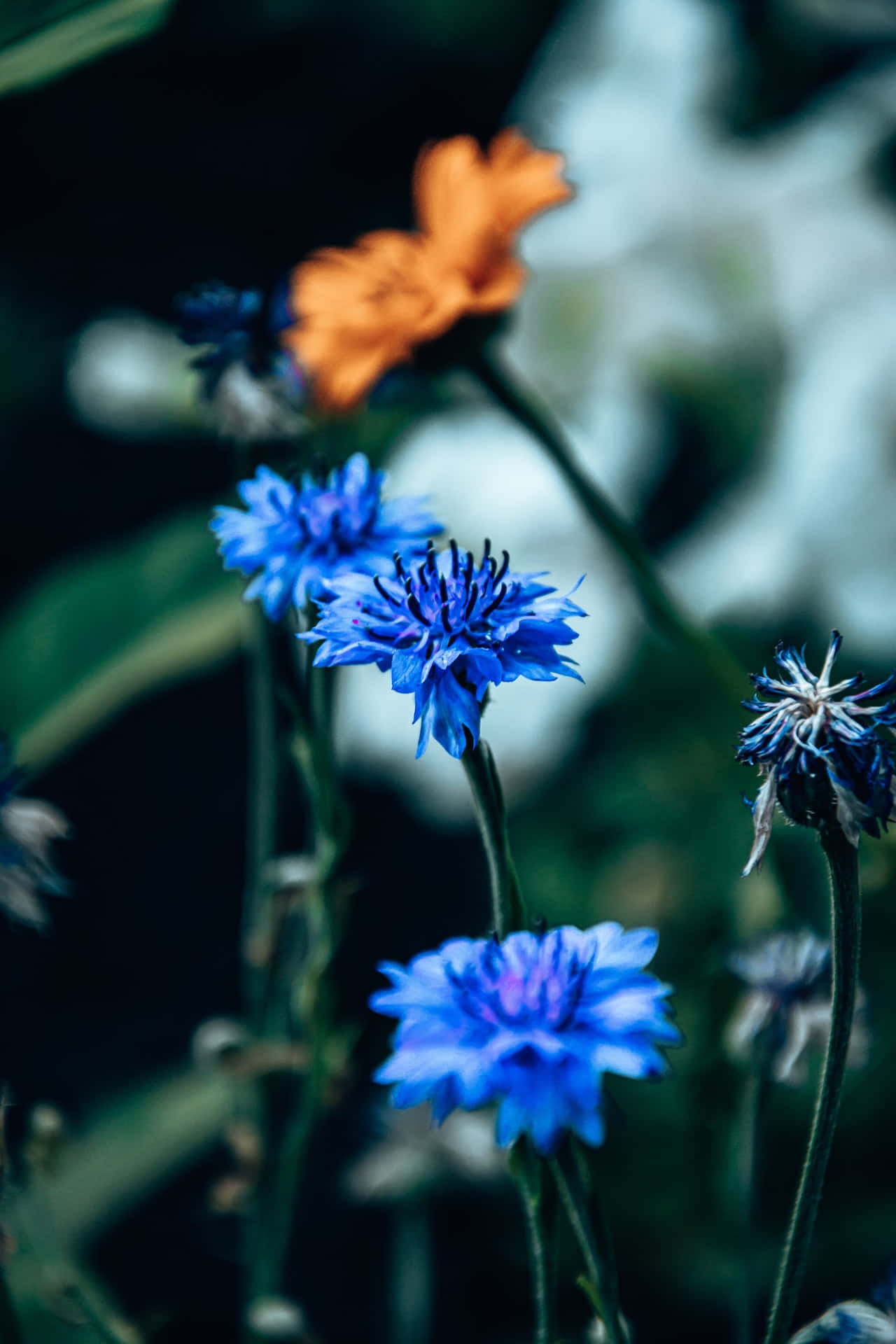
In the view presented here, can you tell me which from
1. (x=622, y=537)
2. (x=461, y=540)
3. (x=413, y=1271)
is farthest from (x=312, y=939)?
(x=461, y=540)

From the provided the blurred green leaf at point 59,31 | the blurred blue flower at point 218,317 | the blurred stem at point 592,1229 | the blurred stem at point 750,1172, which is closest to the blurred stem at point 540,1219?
the blurred stem at point 592,1229

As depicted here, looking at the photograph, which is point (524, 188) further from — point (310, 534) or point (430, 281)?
point (310, 534)

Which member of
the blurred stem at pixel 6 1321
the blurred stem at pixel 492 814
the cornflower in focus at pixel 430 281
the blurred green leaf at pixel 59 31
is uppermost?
the blurred green leaf at pixel 59 31

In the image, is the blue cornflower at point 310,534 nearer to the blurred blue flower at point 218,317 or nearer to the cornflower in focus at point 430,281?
Result: the blurred blue flower at point 218,317

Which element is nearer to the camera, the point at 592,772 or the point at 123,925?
the point at 592,772

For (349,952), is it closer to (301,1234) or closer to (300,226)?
(301,1234)

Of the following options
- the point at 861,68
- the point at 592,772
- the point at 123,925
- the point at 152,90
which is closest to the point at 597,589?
the point at 592,772
